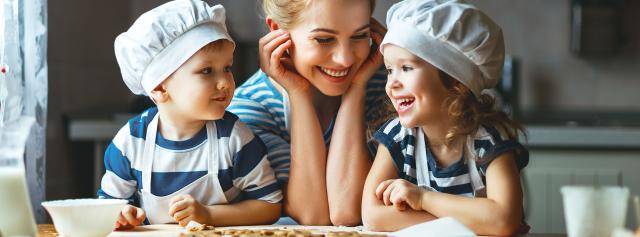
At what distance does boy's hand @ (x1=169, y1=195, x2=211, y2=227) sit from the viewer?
59.2 inches

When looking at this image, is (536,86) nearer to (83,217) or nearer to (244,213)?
(244,213)

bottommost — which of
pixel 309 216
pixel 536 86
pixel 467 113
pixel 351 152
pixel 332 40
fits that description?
pixel 536 86

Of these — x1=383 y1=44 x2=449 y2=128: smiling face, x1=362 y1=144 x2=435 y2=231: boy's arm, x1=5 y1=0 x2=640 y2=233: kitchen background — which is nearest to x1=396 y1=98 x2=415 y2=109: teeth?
x1=383 y1=44 x2=449 y2=128: smiling face

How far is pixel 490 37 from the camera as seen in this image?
4.93ft

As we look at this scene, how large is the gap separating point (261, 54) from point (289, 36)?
2.6 inches

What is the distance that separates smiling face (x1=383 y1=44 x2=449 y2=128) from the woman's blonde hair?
0.06 feet

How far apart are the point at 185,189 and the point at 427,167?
0.43 meters

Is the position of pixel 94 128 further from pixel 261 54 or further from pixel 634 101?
pixel 634 101

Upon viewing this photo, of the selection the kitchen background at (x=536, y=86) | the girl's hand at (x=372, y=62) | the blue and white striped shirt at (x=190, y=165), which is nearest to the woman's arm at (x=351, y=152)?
the girl's hand at (x=372, y=62)

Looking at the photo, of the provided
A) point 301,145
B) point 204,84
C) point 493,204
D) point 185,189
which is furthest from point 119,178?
point 493,204

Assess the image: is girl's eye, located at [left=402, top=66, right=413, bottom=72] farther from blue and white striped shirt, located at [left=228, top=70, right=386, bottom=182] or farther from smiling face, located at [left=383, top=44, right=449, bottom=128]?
blue and white striped shirt, located at [left=228, top=70, right=386, bottom=182]

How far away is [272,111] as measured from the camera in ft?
5.99

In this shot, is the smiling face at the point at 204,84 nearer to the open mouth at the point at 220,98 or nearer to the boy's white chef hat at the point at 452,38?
the open mouth at the point at 220,98

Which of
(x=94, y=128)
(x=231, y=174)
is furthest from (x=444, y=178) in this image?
(x=94, y=128)
